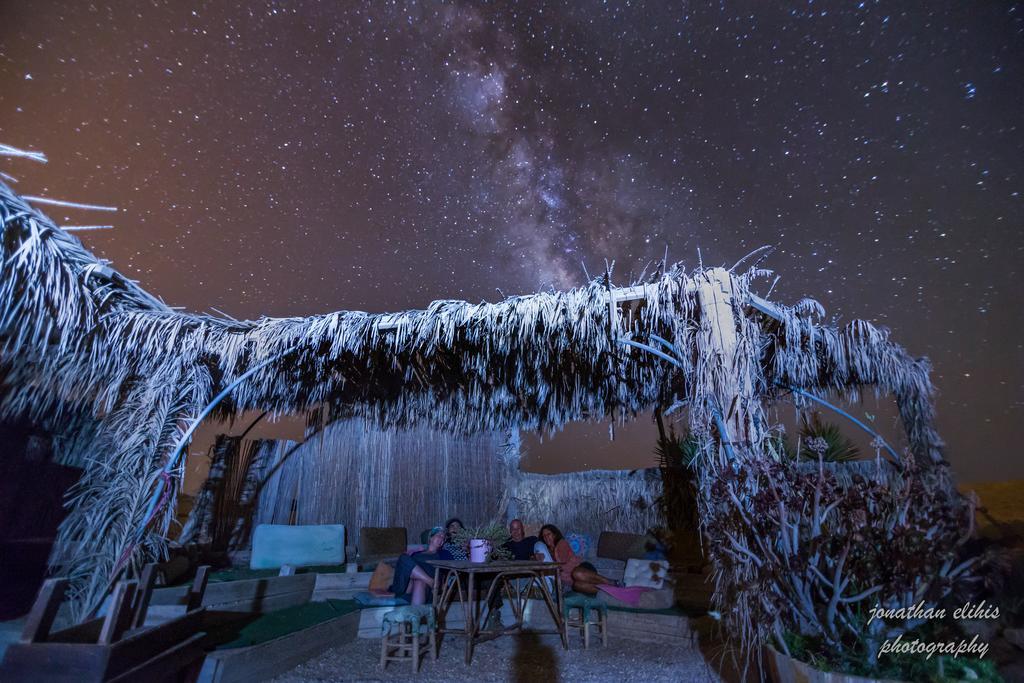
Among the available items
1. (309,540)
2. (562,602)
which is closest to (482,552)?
(562,602)

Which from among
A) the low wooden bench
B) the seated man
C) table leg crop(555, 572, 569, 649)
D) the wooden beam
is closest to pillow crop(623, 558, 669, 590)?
the seated man

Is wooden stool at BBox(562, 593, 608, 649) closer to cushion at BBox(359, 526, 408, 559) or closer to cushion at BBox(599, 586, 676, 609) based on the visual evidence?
cushion at BBox(599, 586, 676, 609)

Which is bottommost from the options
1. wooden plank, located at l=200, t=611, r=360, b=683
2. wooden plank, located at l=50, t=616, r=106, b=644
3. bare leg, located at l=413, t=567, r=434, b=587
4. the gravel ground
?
the gravel ground

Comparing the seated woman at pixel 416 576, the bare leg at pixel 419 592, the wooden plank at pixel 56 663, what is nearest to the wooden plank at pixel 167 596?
the seated woman at pixel 416 576

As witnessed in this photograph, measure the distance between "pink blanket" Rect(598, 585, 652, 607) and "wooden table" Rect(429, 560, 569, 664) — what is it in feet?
2.50

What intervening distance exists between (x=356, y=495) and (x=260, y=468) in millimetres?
1643

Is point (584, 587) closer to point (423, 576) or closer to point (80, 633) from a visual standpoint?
point (423, 576)

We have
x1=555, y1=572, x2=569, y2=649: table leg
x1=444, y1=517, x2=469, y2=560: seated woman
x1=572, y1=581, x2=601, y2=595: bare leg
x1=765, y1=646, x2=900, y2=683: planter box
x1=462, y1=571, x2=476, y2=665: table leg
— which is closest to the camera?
x1=765, y1=646, x2=900, y2=683: planter box

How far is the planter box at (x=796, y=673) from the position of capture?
2.22m

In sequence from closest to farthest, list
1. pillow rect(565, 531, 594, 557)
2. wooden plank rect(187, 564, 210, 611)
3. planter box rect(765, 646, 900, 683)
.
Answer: planter box rect(765, 646, 900, 683)
wooden plank rect(187, 564, 210, 611)
pillow rect(565, 531, 594, 557)

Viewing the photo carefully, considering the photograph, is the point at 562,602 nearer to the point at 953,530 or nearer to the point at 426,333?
the point at 426,333

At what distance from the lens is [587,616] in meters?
4.94

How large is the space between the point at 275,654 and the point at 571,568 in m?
→ 3.44

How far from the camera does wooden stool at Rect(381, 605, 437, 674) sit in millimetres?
4191
